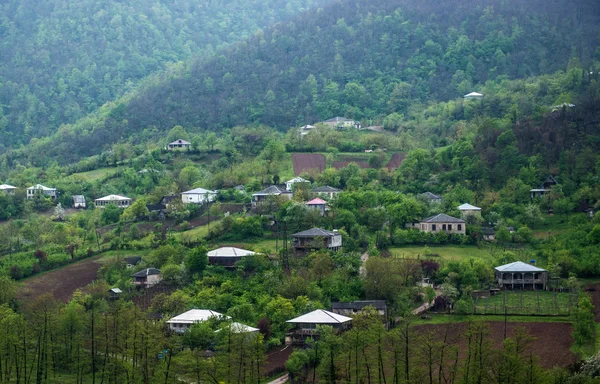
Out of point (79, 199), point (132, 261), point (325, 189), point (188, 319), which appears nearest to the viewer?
point (188, 319)

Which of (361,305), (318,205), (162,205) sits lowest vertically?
(361,305)

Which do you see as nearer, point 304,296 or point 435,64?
point 304,296

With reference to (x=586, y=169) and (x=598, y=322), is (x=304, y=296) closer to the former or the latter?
(x=598, y=322)

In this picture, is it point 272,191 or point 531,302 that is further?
point 272,191

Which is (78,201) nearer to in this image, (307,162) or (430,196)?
(307,162)

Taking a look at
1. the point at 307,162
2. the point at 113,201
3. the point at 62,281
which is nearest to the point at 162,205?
the point at 113,201

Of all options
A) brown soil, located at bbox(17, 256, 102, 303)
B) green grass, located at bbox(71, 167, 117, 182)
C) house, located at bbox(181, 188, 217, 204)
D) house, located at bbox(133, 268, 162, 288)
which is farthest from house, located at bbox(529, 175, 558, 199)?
green grass, located at bbox(71, 167, 117, 182)

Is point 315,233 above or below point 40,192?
below

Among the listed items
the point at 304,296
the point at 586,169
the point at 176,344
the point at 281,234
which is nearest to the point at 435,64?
the point at 586,169
